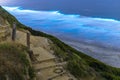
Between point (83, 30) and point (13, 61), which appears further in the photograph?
point (83, 30)

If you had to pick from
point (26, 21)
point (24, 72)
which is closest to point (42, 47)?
point (24, 72)

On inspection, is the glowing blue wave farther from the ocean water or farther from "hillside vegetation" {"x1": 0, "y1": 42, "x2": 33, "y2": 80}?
"hillside vegetation" {"x1": 0, "y1": 42, "x2": 33, "y2": 80}

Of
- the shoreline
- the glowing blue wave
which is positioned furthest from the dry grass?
A: the glowing blue wave

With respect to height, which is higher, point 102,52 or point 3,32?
point 3,32

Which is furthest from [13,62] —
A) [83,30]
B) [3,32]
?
[83,30]

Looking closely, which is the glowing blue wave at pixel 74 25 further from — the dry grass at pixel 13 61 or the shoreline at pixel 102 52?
the dry grass at pixel 13 61

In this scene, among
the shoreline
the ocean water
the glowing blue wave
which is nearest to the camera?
the shoreline

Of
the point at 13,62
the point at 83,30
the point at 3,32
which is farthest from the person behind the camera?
the point at 83,30

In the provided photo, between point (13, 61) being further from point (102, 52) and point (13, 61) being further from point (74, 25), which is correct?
point (74, 25)
